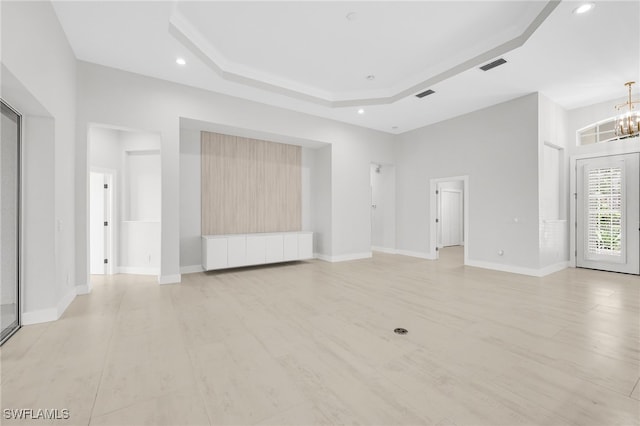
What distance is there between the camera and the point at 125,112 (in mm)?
4293

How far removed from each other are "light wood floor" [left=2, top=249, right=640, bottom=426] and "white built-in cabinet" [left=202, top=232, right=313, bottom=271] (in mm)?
1121

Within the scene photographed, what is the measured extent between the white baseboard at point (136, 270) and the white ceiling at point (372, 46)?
11.3ft

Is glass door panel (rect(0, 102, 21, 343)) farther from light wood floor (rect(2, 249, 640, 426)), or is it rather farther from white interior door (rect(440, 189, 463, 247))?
white interior door (rect(440, 189, 463, 247))

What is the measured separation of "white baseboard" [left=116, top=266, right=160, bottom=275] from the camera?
17.2 feet

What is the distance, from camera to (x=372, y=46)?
413cm

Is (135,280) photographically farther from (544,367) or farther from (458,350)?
(544,367)

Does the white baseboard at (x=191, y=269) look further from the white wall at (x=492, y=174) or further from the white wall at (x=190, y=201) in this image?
the white wall at (x=492, y=174)

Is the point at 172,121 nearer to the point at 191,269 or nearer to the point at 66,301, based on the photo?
the point at 191,269

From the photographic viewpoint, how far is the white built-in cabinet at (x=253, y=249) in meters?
5.20

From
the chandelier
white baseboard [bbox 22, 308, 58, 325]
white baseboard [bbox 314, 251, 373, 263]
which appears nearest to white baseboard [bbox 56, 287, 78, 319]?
white baseboard [bbox 22, 308, 58, 325]

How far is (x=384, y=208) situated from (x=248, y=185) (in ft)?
13.7

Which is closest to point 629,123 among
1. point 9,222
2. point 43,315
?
point 9,222

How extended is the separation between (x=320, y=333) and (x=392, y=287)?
2.03 meters

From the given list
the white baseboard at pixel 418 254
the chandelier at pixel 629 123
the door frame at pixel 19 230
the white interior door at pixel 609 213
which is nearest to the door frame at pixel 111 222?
the door frame at pixel 19 230
